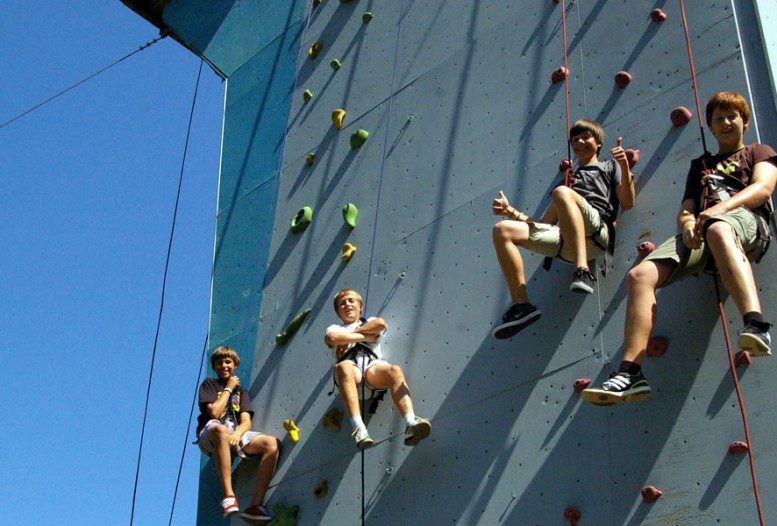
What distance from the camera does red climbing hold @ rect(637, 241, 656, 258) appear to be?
4253mm

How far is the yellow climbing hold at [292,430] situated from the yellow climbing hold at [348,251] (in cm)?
85

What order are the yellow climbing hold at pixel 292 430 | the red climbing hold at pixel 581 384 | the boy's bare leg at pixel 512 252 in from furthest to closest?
the yellow climbing hold at pixel 292 430, the boy's bare leg at pixel 512 252, the red climbing hold at pixel 581 384

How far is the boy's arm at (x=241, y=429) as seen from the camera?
18.1ft

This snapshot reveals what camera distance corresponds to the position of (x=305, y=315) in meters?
5.82

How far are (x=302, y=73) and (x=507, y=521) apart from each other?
3.58 m

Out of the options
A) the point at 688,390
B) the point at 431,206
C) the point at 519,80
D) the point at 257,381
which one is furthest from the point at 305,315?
the point at 688,390

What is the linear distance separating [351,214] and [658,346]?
2.19m

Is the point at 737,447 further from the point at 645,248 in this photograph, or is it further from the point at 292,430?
the point at 292,430

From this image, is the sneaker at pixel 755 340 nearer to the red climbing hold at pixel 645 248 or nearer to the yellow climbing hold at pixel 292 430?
the red climbing hold at pixel 645 248

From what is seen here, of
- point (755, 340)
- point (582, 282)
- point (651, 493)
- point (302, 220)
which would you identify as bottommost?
point (651, 493)

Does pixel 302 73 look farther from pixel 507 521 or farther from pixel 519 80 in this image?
pixel 507 521

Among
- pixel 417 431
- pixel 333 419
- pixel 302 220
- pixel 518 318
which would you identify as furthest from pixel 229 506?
pixel 518 318

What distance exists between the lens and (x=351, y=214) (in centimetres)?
580

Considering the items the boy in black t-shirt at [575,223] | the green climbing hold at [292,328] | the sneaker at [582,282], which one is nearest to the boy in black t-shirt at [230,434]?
the green climbing hold at [292,328]
